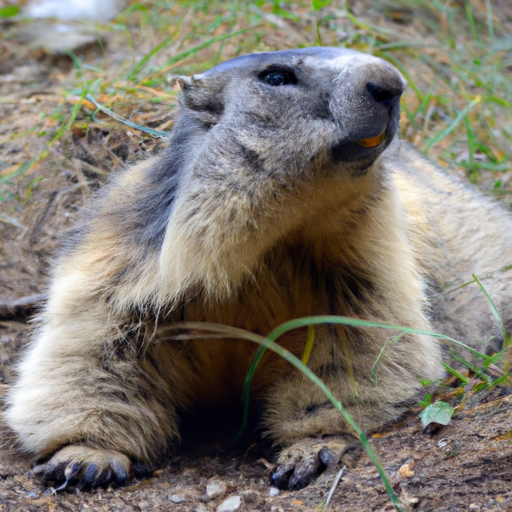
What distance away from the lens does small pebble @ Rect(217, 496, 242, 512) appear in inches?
121

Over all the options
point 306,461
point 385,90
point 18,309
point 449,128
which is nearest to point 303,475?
point 306,461

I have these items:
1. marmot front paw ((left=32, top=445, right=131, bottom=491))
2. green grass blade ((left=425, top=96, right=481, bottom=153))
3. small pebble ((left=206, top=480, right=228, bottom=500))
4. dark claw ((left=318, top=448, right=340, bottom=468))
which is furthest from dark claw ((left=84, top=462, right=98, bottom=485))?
green grass blade ((left=425, top=96, right=481, bottom=153))

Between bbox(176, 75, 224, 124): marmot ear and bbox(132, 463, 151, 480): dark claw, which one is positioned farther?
bbox(132, 463, 151, 480): dark claw

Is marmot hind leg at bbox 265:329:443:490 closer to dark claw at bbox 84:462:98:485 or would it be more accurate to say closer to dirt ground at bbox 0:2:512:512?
dirt ground at bbox 0:2:512:512

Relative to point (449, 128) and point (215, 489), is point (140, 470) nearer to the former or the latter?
point (215, 489)

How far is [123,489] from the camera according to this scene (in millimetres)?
3332

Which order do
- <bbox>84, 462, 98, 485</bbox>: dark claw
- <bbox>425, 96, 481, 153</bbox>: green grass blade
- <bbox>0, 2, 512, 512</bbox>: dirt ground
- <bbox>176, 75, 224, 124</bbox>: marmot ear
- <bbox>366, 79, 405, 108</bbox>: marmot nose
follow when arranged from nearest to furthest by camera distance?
1. <bbox>0, 2, 512, 512</bbox>: dirt ground
2. <bbox>366, 79, 405, 108</bbox>: marmot nose
3. <bbox>84, 462, 98, 485</bbox>: dark claw
4. <bbox>176, 75, 224, 124</bbox>: marmot ear
5. <bbox>425, 96, 481, 153</bbox>: green grass blade

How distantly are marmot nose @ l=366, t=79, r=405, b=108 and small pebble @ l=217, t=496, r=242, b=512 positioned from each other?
1.87 m

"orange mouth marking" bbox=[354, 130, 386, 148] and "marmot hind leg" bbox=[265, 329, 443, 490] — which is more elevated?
"orange mouth marking" bbox=[354, 130, 386, 148]

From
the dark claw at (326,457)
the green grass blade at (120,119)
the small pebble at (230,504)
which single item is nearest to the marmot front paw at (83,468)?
the small pebble at (230,504)

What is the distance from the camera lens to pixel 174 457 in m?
3.79

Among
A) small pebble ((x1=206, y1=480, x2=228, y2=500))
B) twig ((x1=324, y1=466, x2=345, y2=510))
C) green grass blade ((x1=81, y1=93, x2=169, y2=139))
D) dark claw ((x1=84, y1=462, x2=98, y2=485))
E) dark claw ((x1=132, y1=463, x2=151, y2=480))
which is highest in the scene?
green grass blade ((x1=81, y1=93, x2=169, y2=139))

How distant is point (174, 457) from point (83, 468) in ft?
1.99

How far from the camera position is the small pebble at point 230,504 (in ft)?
10.1
